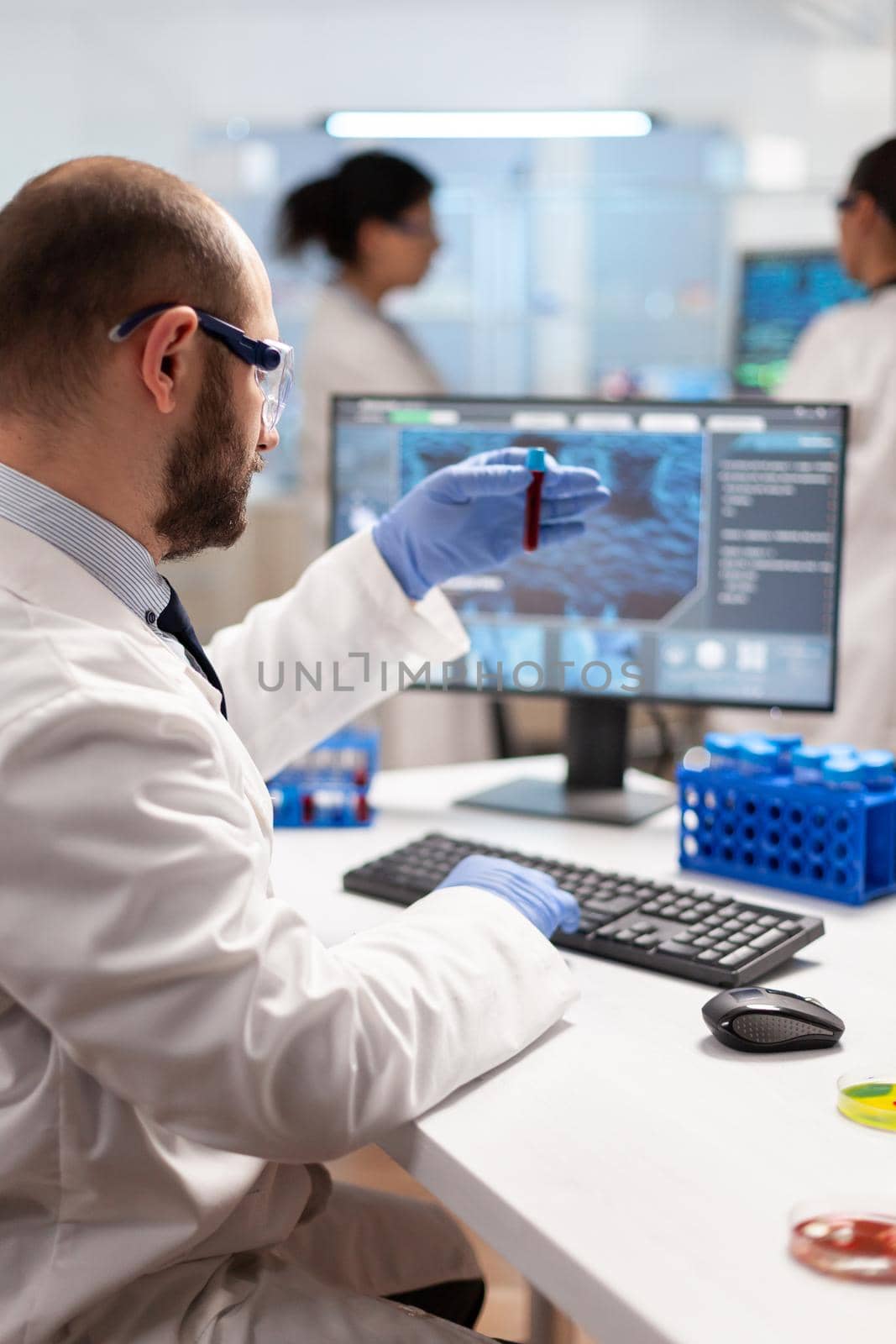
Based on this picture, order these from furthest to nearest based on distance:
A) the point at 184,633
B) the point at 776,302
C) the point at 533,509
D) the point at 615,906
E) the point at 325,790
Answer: the point at 776,302 < the point at 325,790 < the point at 533,509 < the point at 615,906 < the point at 184,633

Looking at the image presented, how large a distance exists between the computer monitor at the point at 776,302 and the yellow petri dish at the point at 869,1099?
3.38 m

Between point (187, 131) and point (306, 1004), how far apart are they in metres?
3.81

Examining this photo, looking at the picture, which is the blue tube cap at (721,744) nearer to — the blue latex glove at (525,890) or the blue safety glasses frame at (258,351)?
the blue latex glove at (525,890)

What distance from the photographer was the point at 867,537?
Answer: 8.21 ft

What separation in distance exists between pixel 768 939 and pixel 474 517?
1.82 feet

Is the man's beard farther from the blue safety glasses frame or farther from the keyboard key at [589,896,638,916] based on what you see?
the keyboard key at [589,896,638,916]

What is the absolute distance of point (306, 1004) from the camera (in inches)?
30.8

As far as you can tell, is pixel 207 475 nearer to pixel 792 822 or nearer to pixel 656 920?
pixel 656 920

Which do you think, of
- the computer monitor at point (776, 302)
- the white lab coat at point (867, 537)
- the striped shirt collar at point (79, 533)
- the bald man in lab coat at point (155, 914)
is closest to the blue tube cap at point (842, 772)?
the bald man in lab coat at point (155, 914)

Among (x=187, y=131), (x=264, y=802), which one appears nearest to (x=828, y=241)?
(x=187, y=131)

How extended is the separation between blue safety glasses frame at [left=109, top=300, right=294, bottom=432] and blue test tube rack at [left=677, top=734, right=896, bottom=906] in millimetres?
573

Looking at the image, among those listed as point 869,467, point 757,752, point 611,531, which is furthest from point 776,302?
point 757,752

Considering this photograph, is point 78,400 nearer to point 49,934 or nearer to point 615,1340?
point 49,934

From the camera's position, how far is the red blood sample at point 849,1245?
67 cm
